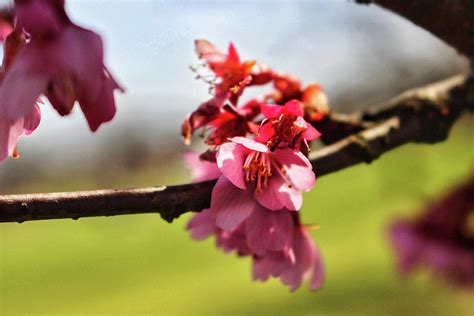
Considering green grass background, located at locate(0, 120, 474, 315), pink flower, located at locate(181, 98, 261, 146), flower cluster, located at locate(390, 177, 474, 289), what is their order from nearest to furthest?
pink flower, located at locate(181, 98, 261, 146)
flower cluster, located at locate(390, 177, 474, 289)
green grass background, located at locate(0, 120, 474, 315)

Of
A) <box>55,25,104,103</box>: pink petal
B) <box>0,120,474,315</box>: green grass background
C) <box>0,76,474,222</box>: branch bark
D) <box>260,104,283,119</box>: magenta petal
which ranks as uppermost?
<box>55,25,104,103</box>: pink petal

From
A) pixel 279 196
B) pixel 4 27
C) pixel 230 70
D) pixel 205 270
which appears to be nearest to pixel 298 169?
pixel 279 196

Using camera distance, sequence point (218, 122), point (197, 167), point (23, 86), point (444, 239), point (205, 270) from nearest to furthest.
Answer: point (23, 86) → point (218, 122) → point (197, 167) → point (444, 239) → point (205, 270)

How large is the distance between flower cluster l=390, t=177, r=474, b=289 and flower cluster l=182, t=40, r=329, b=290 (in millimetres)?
600

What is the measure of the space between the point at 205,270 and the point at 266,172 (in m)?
3.42

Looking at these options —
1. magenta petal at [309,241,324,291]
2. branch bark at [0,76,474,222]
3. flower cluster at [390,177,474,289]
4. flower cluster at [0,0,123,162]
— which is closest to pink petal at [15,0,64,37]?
flower cluster at [0,0,123,162]

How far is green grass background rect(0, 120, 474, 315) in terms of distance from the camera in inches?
122

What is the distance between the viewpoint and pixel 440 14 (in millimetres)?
485

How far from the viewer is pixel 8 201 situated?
0.36 meters

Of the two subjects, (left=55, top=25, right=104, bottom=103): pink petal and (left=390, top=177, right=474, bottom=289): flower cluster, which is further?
(left=390, top=177, right=474, bottom=289): flower cluster

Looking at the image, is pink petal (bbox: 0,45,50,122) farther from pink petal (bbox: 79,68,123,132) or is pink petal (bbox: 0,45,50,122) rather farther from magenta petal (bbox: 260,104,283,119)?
magenta petal (bbox: 260,104,283,119)

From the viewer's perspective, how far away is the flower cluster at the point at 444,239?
1074 mm

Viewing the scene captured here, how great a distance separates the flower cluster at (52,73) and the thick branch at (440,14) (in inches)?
9.4

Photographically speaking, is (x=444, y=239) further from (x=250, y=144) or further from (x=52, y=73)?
(x=52, y=73)
